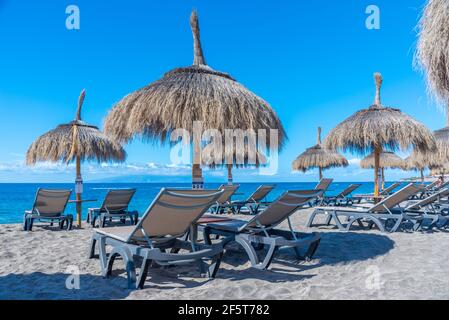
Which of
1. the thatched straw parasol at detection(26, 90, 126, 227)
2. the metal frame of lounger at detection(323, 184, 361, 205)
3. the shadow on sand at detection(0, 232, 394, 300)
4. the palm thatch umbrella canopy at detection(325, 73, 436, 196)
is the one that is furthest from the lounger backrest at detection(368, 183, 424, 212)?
the metal frame of lounger at detection(323, 184, 361, 205)

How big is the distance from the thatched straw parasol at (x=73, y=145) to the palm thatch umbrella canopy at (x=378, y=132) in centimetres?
497

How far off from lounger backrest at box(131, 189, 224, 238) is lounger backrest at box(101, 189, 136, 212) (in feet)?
11.4

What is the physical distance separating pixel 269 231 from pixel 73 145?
4271mm

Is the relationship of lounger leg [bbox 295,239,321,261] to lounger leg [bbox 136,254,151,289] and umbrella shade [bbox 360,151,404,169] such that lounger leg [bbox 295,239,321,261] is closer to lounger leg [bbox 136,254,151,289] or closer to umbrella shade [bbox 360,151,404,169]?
Result: lounger leg [bbox 136,254,151,289]

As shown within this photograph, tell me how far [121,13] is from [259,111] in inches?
199

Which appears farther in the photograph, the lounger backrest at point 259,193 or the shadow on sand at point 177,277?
the lounger backrest at point 259,193

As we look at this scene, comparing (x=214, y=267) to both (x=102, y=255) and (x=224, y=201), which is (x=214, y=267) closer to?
(x=102, y=255)

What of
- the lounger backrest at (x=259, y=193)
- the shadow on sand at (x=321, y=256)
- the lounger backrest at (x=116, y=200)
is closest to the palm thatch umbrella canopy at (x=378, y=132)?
the lounger backrest at (x=259, y=193)

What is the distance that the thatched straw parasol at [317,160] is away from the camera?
551 inches

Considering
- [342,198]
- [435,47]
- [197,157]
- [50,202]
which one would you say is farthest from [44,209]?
[342,198]

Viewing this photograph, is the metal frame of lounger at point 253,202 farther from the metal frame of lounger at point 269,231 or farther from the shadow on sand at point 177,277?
the metal frame of lounger at point 269,231

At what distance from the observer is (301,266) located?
133 inches
